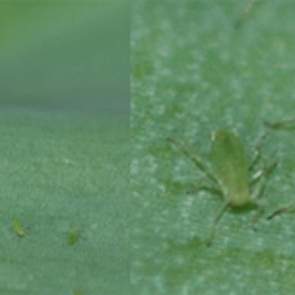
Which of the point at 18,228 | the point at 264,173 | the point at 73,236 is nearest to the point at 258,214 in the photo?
the point at 264,173

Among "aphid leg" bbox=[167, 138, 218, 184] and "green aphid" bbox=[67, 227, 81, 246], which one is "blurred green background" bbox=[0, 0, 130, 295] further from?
"aphid leg" bbox=[167, 138, 218, 184]

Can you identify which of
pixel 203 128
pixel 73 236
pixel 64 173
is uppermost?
pixel 203 128

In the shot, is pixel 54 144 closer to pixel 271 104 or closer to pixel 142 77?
pixel 142 77

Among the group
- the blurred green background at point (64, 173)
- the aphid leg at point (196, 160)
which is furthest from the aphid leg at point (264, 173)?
the blurred green background at point (64, 173)

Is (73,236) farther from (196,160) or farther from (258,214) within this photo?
(258,214)

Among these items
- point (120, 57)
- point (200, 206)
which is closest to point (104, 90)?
point (120, 57)

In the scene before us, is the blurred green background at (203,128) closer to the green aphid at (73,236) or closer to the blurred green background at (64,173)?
the blurred green background at (64,173)

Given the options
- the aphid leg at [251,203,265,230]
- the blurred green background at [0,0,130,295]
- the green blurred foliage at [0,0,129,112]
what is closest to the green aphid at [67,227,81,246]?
the blurred green background at [0,0,130,295]
